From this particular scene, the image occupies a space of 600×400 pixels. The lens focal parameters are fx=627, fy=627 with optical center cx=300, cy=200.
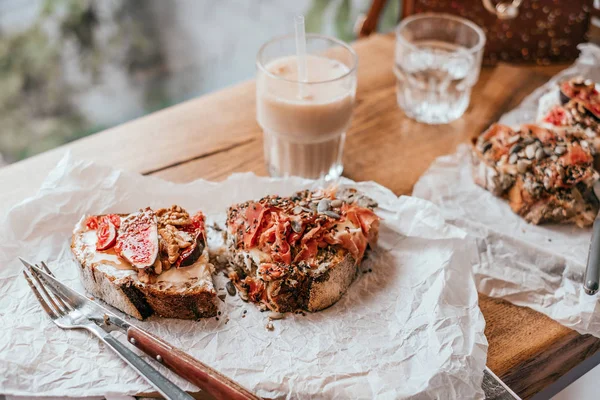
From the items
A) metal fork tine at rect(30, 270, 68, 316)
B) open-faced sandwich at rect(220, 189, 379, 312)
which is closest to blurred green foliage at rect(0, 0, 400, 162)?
metal fork tine at rect(30, 270, 68, 316)

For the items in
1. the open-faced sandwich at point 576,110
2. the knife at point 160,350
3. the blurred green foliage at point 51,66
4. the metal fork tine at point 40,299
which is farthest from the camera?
the blurred green foliage at point 51,66

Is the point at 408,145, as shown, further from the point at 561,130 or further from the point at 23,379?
the point at 23,379

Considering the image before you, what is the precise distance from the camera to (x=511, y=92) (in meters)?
2.84

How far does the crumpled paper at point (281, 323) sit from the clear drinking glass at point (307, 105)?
197 millimetres

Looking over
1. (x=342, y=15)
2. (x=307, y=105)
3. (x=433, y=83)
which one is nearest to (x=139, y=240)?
(x=307, y=105)

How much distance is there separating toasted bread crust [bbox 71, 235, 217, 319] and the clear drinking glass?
731 mm

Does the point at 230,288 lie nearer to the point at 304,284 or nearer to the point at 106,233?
the point at 304,284

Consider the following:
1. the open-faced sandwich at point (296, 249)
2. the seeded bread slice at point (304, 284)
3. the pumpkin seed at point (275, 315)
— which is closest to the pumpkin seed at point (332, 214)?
the open-faced sandwich at point (296, 249)

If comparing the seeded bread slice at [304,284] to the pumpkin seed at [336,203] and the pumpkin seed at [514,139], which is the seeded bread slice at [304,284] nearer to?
the pumpkin seed at [336,203]

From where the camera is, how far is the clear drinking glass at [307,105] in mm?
2135

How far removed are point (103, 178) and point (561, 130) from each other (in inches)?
64.6

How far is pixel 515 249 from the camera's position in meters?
2.08

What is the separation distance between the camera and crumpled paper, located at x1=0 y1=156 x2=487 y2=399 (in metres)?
1.57

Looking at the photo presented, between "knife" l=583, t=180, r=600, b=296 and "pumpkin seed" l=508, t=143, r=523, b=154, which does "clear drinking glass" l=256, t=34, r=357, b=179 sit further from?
"knife" l=583, t=180, r=600, b=296
